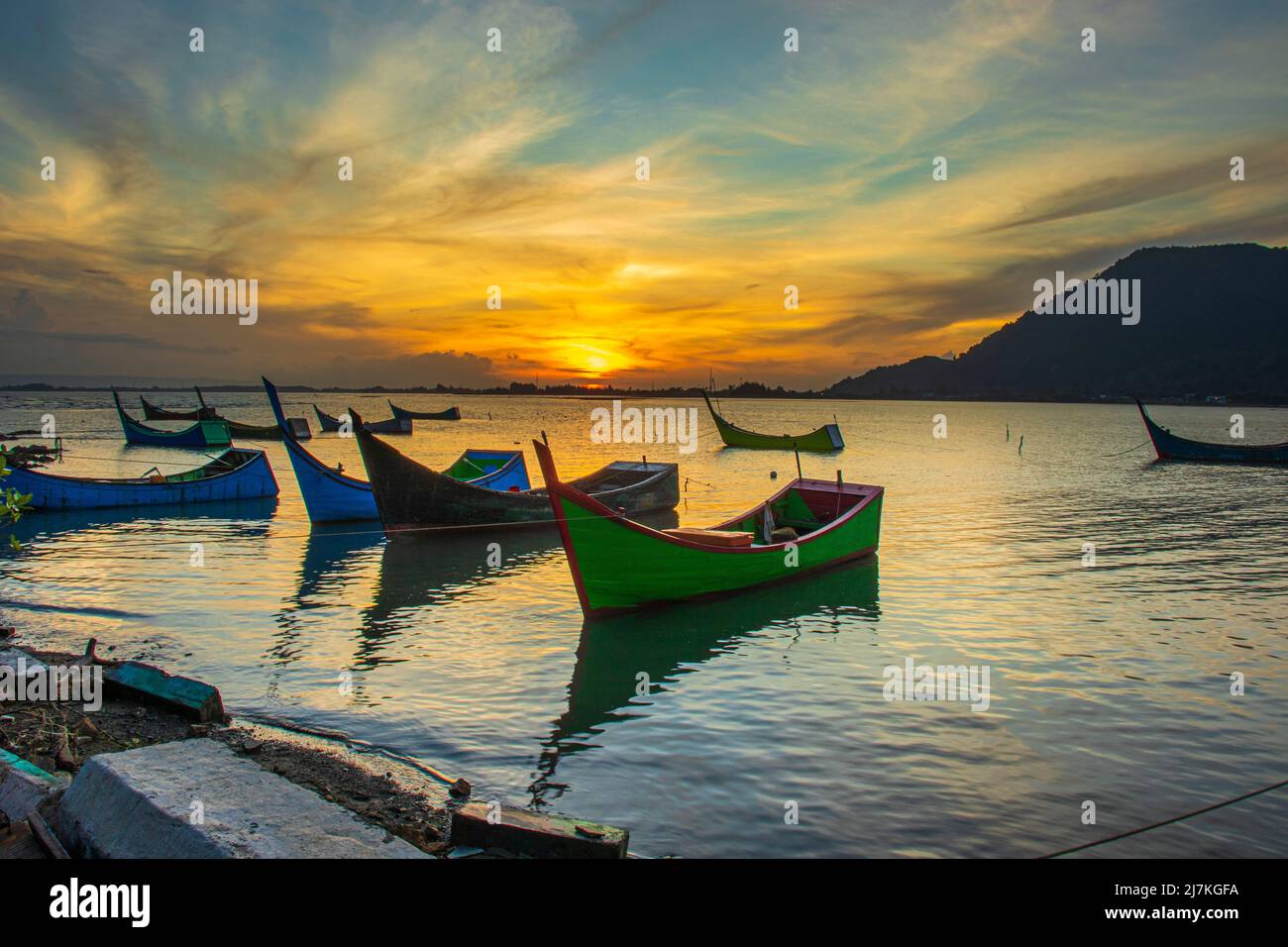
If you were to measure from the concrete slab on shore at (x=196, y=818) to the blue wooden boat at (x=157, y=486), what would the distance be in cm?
1919

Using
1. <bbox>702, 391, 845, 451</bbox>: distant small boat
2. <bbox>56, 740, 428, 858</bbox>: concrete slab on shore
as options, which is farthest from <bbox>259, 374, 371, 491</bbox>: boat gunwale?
<bbox>702, 391, 845, 451</bbox>: distant small boat

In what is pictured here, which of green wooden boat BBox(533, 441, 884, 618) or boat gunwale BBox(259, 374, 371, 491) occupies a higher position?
boat gunwale BBox(259, 374, 371, 491)

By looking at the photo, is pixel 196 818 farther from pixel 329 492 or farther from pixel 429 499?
pixel 329 492

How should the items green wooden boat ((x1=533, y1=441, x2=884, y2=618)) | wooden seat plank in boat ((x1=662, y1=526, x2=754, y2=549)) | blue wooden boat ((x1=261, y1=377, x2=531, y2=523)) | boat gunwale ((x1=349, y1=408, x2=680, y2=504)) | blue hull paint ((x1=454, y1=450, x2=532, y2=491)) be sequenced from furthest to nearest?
blue hull paint ((x1=454, y1=450, x2=532, y2=491)), blue wooden boat ((x1=261, y1=377, x2=531, y2=523)), boat gunwale ((x1=349, y1=408, x2=680, y2=504)), wooden seat plank in boat ((x1=662, y1=526, x2=754, y2=549)), green wooden boat ((x1=533, y1=441, x2=884, y2=618))

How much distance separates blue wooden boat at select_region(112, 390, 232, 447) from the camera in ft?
164

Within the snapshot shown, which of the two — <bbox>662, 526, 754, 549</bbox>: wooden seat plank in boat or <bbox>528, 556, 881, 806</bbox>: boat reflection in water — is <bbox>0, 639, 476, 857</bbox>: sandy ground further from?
<bbox>662, 526, 754, 549</bbox>: wooden seat plank in boat

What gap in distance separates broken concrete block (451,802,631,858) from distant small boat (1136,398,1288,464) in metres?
44.0

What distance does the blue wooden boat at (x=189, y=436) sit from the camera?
164 ft

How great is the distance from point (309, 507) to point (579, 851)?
62.4 feet

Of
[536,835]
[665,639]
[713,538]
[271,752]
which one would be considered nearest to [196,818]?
[536,835]

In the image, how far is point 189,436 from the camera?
5069 centimetres

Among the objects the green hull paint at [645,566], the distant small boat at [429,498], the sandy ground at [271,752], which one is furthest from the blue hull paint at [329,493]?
the sandy ground at [271,752]

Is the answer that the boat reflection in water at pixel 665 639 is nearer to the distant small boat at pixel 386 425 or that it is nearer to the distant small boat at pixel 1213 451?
the distant small boat at pixel 1213 451
